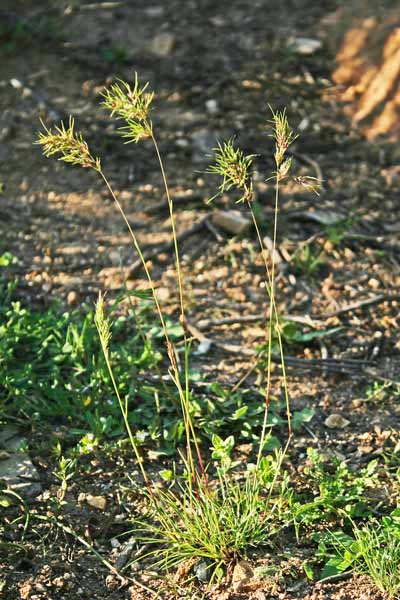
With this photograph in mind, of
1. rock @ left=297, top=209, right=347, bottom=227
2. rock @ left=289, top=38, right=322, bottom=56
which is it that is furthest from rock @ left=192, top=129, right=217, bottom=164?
rock @ left=289, top=38, right=322, bottom=56

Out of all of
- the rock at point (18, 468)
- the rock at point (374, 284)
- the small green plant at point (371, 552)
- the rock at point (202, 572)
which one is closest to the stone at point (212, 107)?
the rock at point (374, 284)

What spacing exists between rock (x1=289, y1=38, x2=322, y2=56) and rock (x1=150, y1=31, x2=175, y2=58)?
29.3 inches

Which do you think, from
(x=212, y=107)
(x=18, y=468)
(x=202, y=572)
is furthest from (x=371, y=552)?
(x=212, y=107)

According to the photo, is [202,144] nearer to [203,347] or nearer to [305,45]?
[305,45]

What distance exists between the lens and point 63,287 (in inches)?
164

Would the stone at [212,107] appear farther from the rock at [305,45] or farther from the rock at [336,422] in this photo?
the rock at [336,422]

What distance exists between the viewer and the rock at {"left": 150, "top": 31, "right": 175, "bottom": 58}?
597cm

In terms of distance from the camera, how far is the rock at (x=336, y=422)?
3.42 meters

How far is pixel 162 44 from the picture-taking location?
6.02 metres

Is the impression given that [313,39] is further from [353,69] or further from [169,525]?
[169,525]

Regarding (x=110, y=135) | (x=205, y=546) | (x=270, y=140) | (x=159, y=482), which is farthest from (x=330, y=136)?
(x=205, y=546)

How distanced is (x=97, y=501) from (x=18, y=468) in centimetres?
30

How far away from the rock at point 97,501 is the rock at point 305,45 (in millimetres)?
3709

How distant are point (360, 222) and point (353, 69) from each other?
4.78ft
